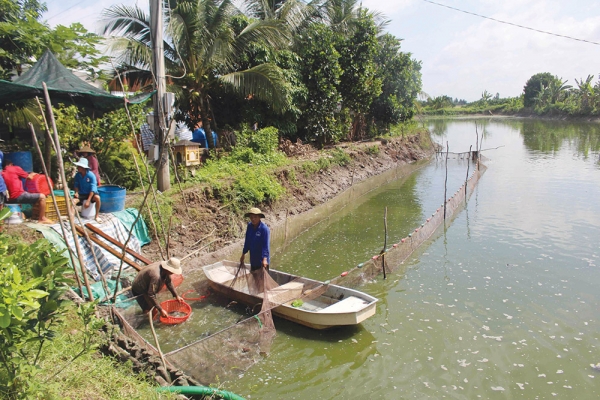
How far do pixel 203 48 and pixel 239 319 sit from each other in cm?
1037

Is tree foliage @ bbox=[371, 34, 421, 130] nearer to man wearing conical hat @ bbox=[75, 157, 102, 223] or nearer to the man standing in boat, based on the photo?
the man standing in boat

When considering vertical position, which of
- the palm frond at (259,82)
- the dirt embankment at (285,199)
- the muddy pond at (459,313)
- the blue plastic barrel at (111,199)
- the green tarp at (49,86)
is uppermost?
the palm frond at (259,82)

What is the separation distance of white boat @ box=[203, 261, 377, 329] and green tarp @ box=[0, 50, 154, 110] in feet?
15.1

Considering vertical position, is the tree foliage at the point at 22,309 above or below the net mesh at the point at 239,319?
above

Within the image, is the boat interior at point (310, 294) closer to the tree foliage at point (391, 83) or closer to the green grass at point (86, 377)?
the green grass at point (86, 377)

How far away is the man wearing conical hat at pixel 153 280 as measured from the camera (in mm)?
7020

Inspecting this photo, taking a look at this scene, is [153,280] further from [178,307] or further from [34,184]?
[34,184]

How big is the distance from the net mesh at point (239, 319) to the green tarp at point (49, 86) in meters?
4.58

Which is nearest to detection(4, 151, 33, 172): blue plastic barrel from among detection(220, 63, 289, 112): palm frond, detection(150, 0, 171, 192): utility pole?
detection(150, 0, 171, 192): utility pole

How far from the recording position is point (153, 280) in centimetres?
702

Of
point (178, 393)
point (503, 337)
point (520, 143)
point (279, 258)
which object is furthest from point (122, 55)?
point (520, 143)

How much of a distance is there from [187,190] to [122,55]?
226 inches

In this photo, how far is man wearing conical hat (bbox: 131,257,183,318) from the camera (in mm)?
7020

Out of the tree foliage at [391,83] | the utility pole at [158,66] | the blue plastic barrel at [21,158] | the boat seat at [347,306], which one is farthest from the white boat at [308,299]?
the tree foliage at [391,83]
